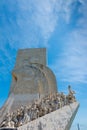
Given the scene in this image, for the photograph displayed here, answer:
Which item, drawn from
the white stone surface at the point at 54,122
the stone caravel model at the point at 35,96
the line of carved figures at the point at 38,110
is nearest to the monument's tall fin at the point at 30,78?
the stone caravel model at the point at 35,96

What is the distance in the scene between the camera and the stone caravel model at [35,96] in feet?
29.6

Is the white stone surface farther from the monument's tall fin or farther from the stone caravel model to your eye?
the monument's tall fin

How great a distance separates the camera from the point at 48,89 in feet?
46.8

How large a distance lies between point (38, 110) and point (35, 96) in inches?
134

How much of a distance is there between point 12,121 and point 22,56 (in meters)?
8.04

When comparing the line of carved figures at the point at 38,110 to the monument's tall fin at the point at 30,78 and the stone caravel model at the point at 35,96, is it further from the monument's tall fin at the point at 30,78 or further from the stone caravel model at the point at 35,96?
the monument's tall fin at the point at 30,78

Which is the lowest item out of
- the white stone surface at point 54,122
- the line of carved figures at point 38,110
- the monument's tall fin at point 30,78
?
the white stone surface at point 54,122

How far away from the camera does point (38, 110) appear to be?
34.2 ft

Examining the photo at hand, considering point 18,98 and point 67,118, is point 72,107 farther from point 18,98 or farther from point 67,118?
point 18,98

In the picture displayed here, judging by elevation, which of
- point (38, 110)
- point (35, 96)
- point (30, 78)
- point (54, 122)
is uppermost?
point (30, 78)

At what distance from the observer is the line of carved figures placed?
986 cm

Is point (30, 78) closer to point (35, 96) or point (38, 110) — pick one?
point (35, 96)

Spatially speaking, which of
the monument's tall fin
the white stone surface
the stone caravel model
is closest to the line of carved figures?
the stone caravel model

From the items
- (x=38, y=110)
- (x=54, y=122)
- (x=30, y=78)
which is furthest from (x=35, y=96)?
(x=54, y=122)
